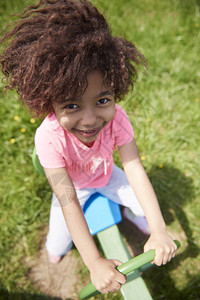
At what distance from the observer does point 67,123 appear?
917 millimetres

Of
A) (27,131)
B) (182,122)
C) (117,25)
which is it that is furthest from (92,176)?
(117,25)

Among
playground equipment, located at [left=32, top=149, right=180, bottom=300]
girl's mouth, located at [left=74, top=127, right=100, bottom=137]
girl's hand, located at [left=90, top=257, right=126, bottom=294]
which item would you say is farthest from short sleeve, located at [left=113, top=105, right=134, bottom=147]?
girl's hand, located at [left=90, top=257, right=126, bottom=294]

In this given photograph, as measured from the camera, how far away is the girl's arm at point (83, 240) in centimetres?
93

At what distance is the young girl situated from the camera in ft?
2.60

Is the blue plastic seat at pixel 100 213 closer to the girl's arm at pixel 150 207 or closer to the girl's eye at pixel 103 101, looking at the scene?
the girl's arm at pixel 150 207

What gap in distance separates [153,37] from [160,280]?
1911mm

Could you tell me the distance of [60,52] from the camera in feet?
2.55

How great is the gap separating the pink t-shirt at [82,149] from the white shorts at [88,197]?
0.06 meters

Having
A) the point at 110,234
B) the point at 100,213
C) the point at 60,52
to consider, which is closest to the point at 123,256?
the point at 110,234

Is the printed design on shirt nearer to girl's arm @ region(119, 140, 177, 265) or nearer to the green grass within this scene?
girl's arm @ region(119, 140, 177, 265)

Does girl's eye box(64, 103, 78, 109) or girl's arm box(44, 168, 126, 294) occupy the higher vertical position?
girl's eye box(64, 103, 78, 109)

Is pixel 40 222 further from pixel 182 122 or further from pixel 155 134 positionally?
pixel 182 122

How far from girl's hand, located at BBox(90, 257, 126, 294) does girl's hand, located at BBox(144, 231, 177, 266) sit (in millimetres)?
164

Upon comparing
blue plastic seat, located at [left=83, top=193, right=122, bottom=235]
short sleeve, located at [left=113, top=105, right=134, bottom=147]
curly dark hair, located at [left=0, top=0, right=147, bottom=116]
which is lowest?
blue plastic seat, located at [left=83, top=193, right=122, bottom=235]
